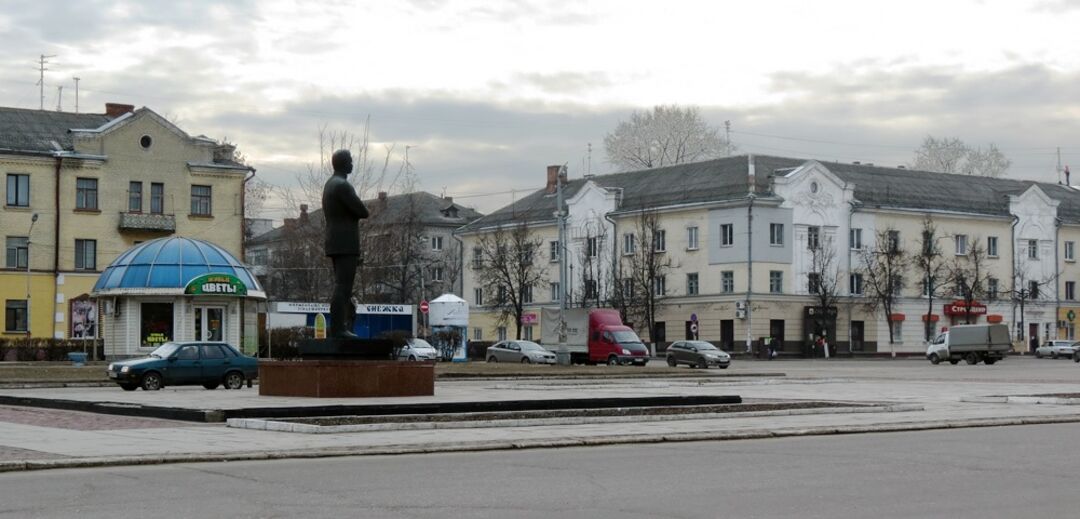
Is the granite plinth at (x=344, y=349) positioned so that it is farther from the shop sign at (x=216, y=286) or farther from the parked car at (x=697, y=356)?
the parked car at (x=697, y=356)

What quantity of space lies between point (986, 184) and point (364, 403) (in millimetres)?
85059

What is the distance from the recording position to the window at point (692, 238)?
293ft

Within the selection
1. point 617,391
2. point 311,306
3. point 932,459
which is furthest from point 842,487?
point 311,306

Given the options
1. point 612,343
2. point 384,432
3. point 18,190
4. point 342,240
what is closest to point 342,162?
point 342,240

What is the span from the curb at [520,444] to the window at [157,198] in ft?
188

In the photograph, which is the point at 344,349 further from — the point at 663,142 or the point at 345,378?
the point at 663,142

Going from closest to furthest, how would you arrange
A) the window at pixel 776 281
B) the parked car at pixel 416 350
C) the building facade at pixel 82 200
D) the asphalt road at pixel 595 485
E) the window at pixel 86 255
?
the asphalt road at pixel 595 485 < the parked car at pixel 416 350 < the building facade at pixel 82 200 < the window at pixel 86 255 < the window at pixel 776 281

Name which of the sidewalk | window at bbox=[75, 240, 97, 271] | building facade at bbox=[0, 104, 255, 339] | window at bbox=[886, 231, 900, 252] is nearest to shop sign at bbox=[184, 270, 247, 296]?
building facade at bbox=[0, 104, 255, 339]

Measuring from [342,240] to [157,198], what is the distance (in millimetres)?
49934

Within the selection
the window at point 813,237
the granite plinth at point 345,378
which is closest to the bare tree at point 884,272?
the window at point 813,237

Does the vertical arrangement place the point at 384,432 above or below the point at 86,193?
below

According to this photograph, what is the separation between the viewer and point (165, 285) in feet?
182

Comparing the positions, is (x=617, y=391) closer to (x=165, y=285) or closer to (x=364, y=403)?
(x=364, y=403)

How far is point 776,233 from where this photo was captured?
87188 mm
